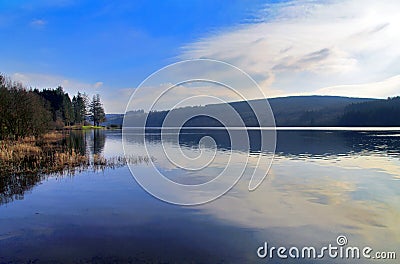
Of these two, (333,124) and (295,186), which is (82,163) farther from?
(333,124)

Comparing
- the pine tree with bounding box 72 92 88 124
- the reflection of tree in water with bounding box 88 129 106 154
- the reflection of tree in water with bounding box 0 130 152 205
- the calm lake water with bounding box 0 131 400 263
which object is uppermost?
the pine tree with bounding box 72 92 88 124

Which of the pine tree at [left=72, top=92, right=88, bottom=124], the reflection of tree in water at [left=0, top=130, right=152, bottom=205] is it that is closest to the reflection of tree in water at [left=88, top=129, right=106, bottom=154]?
the reflection of tree in water at [left=0, top=130, right=152, bottom=205]

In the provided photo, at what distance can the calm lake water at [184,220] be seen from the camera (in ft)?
32.1

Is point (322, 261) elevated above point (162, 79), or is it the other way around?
point (162, 79)

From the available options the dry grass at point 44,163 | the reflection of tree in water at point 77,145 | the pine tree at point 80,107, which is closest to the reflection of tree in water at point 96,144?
the reflection of tree in water at point 77,145

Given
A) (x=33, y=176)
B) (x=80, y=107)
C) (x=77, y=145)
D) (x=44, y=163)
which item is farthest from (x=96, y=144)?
(x=80, y=107)

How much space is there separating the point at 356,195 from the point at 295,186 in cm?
372

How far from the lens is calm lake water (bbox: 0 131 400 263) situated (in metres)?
9.80

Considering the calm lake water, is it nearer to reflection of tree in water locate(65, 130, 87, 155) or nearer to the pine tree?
reflection of tree in water locate(65, 130, 87, 155)

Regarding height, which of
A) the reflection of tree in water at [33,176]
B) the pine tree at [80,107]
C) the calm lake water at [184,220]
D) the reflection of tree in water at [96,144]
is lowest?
the calm lake water at [184,220]

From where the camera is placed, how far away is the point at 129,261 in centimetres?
905

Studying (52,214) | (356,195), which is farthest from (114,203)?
(356,195)

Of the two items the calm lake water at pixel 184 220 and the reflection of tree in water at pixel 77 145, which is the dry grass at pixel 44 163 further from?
the reflection of tree in water at pixel 77 145

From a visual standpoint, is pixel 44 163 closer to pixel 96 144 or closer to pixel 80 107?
pixel 96 144
